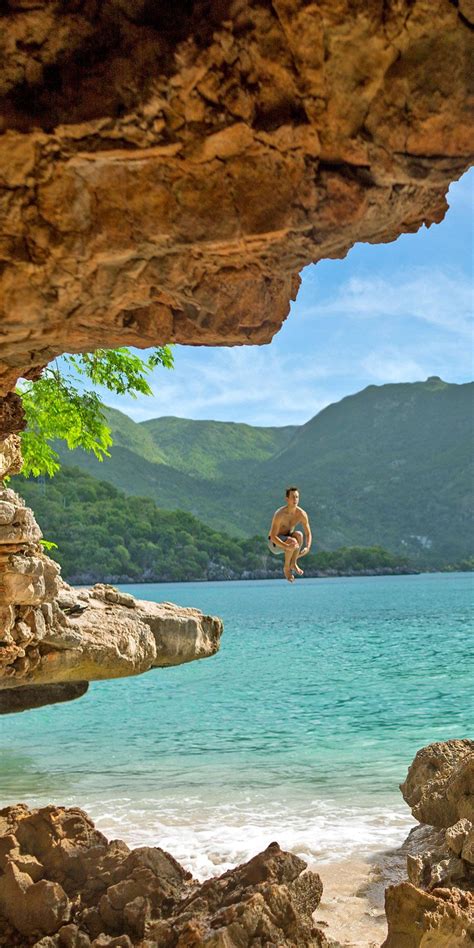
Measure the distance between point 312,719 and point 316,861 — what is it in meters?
11.3

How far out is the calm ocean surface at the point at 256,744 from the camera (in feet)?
32.0

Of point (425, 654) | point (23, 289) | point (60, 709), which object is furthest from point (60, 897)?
point (425, 654)

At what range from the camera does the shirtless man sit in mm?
9703

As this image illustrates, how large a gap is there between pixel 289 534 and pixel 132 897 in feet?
20.2

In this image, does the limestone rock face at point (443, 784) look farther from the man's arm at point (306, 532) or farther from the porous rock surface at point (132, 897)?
the man's arm at point (306, 532)

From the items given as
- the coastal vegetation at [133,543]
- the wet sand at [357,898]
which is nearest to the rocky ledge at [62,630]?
the wet sand at [357,898]

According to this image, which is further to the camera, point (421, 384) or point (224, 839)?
point (421, 384)

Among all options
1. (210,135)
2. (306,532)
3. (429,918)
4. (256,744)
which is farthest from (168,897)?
(256,744)

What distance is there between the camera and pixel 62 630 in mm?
7426

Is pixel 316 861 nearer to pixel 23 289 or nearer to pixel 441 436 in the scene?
pixel 23 289

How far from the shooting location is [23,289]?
341 centimetres

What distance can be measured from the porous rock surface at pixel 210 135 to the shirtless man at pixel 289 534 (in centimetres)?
642

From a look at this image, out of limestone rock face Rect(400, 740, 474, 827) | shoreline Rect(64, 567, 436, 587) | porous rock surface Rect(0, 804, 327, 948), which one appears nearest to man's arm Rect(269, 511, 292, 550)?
limestone rock face Rect(400, 740, 474, 827)

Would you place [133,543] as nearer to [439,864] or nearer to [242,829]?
[242,829]
